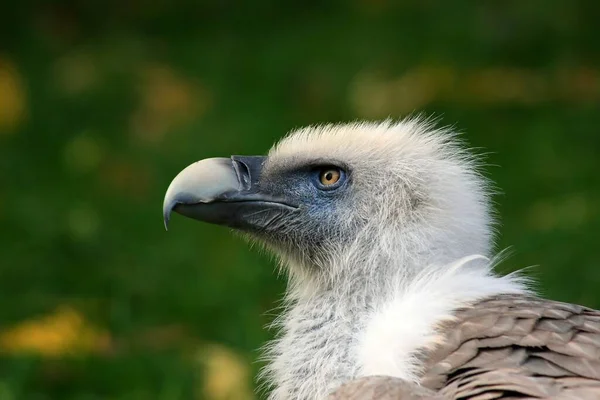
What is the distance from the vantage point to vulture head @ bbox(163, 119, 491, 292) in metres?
3.99

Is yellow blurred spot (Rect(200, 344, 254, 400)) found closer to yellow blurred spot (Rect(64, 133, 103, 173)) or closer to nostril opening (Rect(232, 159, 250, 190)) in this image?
nostril opening (Rect(232, 159, 250, 190))

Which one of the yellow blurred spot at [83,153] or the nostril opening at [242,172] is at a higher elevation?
the yellow blurred spot at [83,153]

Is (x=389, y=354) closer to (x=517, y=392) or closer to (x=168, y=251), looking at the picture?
(x=517, y=392)

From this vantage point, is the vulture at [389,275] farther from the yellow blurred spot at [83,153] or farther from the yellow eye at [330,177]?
the yellow blurred spot at [83,153]

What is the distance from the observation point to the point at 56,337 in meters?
6.41

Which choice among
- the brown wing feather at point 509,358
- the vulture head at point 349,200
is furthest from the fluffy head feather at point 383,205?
the brown wing feather at point 509,358

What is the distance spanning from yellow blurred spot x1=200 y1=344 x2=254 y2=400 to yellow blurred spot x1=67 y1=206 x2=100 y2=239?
2.30 metres

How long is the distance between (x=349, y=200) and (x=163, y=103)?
708 centimetres

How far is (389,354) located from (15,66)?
8900mm

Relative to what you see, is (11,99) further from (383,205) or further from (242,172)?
(383,205)

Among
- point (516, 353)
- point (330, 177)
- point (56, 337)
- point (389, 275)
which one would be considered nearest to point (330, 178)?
point (330, 177)

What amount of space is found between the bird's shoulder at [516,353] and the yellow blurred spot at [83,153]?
642 centimetres

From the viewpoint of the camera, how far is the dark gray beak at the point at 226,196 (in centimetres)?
403

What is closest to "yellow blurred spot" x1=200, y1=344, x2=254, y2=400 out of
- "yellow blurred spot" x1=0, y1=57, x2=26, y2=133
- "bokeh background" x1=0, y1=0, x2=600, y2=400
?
"bokeh background" x1=0, y1=0, x2=600, y2=400
